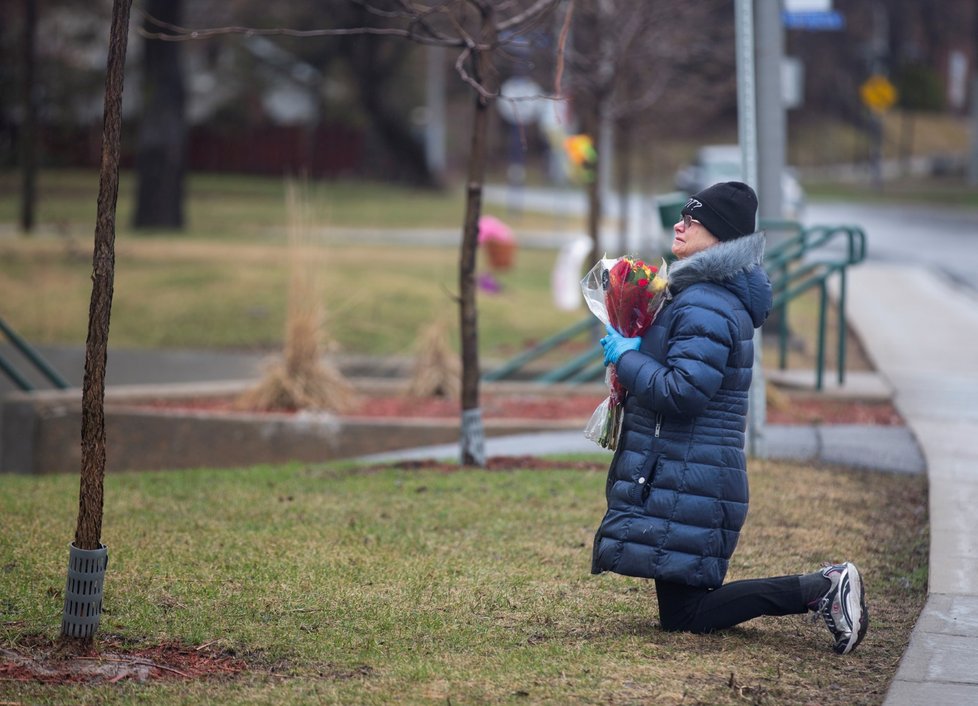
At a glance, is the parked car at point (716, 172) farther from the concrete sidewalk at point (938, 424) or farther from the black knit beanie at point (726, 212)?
the black knit beanie at point (726, 212)

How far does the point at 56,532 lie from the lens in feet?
20.2

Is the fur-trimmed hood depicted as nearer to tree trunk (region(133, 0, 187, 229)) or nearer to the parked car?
tree trunk (region(133, 0, 187, 229))

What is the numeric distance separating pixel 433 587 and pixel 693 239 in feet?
5.75

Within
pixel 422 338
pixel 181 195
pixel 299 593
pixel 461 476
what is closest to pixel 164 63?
pixel 181 195

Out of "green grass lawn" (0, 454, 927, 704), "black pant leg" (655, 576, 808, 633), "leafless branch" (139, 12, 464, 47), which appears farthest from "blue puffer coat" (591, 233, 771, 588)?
"leafless branch" (139, 12, 464, 47)

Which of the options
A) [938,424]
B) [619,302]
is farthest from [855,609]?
[938,424]

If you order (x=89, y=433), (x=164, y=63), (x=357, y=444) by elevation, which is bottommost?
(x=357, y=444)

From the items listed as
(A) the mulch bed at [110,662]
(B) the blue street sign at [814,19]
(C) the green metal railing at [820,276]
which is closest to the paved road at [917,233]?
(B) the blue street sign at [814,19]

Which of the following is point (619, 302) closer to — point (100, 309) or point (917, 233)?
point (100, 309)

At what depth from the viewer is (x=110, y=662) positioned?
4.44m

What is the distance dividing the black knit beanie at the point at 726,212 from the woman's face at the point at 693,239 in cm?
2

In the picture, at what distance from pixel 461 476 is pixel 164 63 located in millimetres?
18701

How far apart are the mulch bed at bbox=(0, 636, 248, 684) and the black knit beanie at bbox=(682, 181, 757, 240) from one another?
2.08 meters

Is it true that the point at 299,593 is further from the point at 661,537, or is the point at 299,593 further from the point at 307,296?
the point at 307,296
